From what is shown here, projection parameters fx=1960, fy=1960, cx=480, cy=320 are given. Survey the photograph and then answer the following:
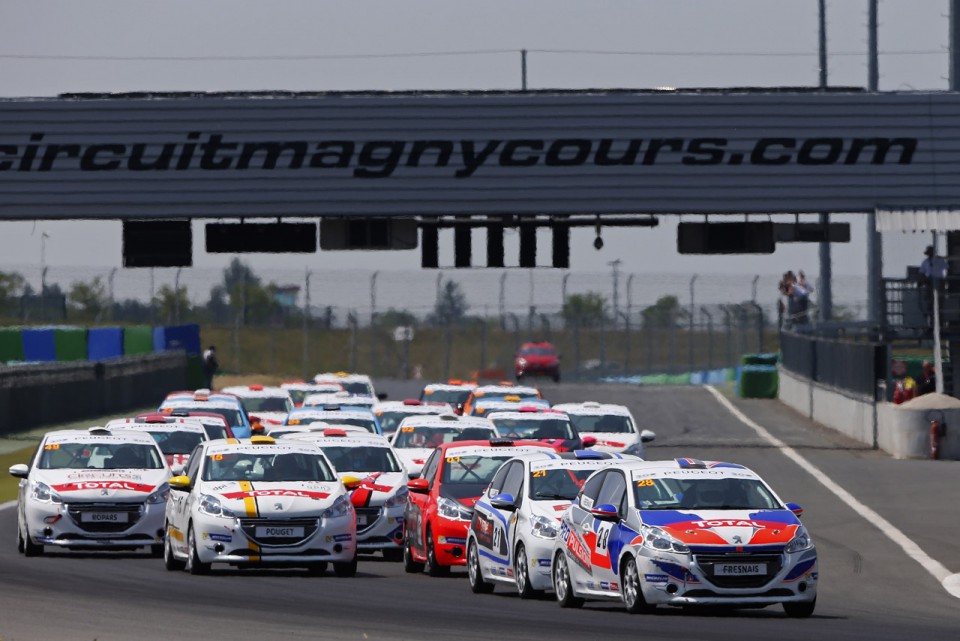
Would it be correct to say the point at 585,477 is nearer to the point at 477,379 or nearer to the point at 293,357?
the point at 477,379

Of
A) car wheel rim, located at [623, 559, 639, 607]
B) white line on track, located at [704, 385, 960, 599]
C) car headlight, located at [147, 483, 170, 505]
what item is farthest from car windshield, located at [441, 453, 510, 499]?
car wheel rim, located at [623, 559, 639, 607]

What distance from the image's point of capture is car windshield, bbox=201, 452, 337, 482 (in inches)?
785

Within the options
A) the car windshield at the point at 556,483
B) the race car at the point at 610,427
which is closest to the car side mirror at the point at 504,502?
the car windshield at the point at 556,483

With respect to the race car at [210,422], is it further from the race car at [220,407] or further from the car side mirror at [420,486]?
the car side mirror at [420,486]

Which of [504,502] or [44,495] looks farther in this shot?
[44,495]

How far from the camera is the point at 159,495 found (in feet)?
71.1

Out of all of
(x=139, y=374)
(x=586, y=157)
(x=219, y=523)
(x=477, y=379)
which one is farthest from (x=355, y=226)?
(x=477, y=379)

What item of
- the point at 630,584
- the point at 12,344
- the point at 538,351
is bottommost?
the point at 630,584

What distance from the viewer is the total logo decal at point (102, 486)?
21312mm

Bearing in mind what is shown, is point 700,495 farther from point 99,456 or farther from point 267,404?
point 267,404

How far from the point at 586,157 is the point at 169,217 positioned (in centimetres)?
831

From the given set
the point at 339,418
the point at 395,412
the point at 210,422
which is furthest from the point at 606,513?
the point at 395,412

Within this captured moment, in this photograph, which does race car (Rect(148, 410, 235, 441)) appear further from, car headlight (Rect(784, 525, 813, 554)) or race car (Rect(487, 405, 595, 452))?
car headlight (Rect(784, 525, 813, 554))

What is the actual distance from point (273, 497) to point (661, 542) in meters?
5.36
